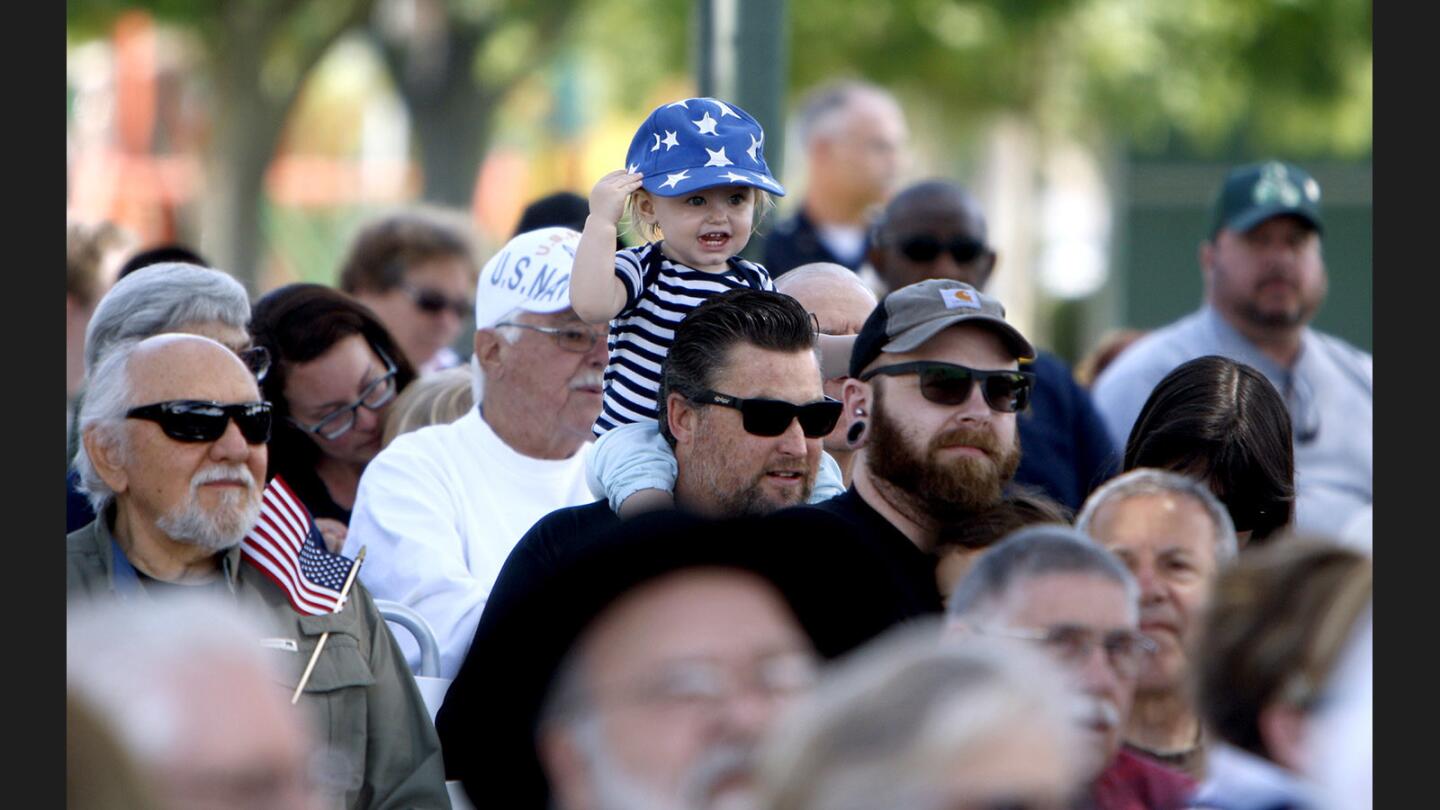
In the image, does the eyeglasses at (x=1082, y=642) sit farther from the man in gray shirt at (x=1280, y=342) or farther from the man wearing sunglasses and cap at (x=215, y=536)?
the man in gray shirt at (x=1280, y=342)

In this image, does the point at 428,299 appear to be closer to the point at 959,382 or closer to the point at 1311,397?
the point at 1311,397

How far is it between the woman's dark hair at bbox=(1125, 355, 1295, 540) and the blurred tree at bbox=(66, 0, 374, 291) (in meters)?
14.7

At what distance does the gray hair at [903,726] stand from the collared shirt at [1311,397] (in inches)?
177

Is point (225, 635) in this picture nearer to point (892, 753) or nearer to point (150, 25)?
point (892, 753)

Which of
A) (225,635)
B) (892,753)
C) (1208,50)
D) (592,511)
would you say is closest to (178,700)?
(225,635)

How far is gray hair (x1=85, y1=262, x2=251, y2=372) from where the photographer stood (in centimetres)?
509

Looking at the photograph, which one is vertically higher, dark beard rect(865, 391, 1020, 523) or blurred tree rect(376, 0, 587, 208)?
blurred tree rect(376, 0, 587, 208)

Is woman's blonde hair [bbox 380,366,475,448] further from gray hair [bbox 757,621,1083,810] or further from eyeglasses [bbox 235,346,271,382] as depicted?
gray hair [bbox 757,621,1083,810]

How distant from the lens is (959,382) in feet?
15.2

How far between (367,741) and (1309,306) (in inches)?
164

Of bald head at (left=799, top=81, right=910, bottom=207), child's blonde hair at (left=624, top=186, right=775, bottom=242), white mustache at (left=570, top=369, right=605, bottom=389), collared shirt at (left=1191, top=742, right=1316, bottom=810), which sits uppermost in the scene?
bald head at (left=799, top=81, right=910, bottom=207)

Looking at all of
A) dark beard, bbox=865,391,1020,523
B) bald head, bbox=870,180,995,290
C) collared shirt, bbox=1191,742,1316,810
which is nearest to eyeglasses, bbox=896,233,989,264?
bald head, bbox=870,180,995,290

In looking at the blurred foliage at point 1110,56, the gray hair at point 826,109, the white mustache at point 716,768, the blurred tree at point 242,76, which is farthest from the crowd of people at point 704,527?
the blurred tree at point 242,76

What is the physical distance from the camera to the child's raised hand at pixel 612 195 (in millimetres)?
4891
